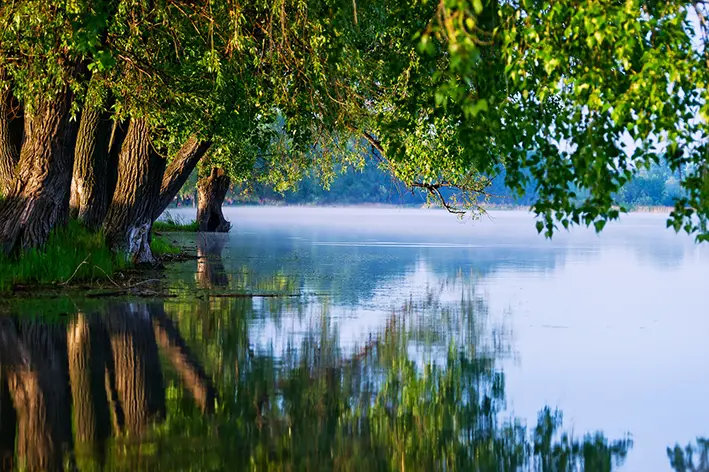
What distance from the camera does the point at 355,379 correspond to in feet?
41.0

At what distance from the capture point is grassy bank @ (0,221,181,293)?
2158 cm

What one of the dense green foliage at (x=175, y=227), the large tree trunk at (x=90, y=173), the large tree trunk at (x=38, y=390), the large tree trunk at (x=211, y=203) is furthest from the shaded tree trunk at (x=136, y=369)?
the large tree trunk at (x=211, y=203)

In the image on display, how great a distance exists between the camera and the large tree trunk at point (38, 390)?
878 cm

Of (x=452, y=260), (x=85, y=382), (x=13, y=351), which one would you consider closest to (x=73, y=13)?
(x=13, y=351)

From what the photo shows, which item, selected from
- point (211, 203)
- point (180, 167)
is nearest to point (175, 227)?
point (211, 203)

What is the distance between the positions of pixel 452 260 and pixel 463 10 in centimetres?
3019

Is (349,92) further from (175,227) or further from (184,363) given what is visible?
(175,227)

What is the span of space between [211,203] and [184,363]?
157 feet

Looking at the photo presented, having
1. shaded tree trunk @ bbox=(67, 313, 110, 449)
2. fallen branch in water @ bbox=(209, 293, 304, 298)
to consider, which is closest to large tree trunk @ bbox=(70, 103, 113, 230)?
fallen branch in water @ bbox=(209, 293, 304, 298)

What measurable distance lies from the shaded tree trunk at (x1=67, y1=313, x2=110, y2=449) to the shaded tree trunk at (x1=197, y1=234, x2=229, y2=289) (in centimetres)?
853

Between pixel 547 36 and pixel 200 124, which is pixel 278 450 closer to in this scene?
pixel 547 36

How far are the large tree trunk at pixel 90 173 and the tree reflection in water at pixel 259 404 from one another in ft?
36.6

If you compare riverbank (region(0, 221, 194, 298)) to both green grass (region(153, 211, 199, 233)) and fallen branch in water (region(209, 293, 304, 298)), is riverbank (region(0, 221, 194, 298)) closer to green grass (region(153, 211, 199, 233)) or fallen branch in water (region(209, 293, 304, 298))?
fallen branch in water (region(209, 293, 304, 298))

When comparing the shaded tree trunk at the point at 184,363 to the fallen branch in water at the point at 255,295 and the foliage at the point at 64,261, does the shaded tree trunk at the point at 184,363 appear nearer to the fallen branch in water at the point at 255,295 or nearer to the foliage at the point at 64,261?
the fallen branch in water at the point at 255,295
